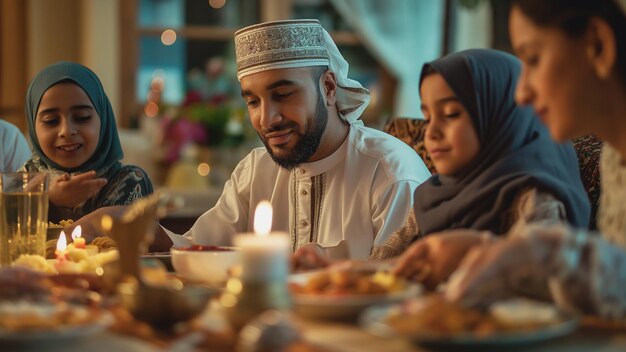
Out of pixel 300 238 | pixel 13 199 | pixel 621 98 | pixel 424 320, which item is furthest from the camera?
pixel 300 238

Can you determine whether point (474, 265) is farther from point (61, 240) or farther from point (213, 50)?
point (213, 50)

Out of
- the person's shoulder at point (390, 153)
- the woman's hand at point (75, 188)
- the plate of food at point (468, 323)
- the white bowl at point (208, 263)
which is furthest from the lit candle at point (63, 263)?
the person's shoulder at point (390, 153)

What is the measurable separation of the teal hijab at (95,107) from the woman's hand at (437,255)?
71.4 inches

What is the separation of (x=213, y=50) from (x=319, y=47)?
4472 millimetres

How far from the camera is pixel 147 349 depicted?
1.39 meters

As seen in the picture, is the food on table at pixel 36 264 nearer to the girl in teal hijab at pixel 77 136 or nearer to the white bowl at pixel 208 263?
the white bowl at pixel 208 263

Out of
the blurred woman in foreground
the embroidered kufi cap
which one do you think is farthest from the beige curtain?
the blurred woman in foreground

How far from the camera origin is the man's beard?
3123 millimetres

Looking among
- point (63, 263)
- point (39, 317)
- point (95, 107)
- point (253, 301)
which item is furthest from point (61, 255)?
point (95, 107)

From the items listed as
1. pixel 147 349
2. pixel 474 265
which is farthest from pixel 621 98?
pixel 147 349

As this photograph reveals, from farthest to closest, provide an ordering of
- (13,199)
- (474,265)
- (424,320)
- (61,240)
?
(13,199)
(61,240)
(474,265)
(424,320)

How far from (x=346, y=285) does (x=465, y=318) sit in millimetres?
297

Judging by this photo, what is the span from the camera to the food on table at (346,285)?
1586mm

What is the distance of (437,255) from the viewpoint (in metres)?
1.72
